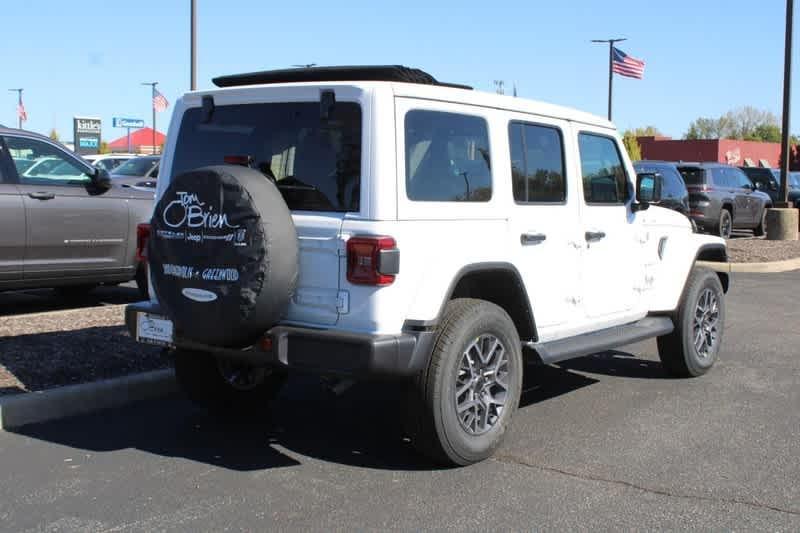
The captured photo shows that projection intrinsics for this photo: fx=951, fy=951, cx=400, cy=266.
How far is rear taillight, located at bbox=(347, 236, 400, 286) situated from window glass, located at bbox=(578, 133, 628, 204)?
81.7 inches

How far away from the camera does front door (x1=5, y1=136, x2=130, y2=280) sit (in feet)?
28.5

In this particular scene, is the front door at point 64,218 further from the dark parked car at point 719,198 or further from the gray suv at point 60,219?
the dark parked car at point 719,198

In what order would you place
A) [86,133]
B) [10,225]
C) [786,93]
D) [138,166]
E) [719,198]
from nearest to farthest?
[10,225] < [138,166] < [719,198] < [786,93] < [86,133]

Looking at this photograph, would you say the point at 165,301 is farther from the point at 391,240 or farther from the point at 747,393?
the point at 747,393

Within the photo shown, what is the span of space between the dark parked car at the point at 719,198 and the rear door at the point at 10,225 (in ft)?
46.6

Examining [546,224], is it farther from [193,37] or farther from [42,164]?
[193,37]

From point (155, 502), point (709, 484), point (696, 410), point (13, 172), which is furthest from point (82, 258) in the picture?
point (709, 484)

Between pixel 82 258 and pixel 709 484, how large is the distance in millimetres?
6435

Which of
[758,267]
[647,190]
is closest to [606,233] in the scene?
[647,190]

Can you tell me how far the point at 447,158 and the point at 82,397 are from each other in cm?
286

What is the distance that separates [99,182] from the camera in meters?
9.12

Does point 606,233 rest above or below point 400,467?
above

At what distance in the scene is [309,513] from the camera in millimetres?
4359

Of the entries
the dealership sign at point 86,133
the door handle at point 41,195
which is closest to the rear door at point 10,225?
the door handle at point 41,195
